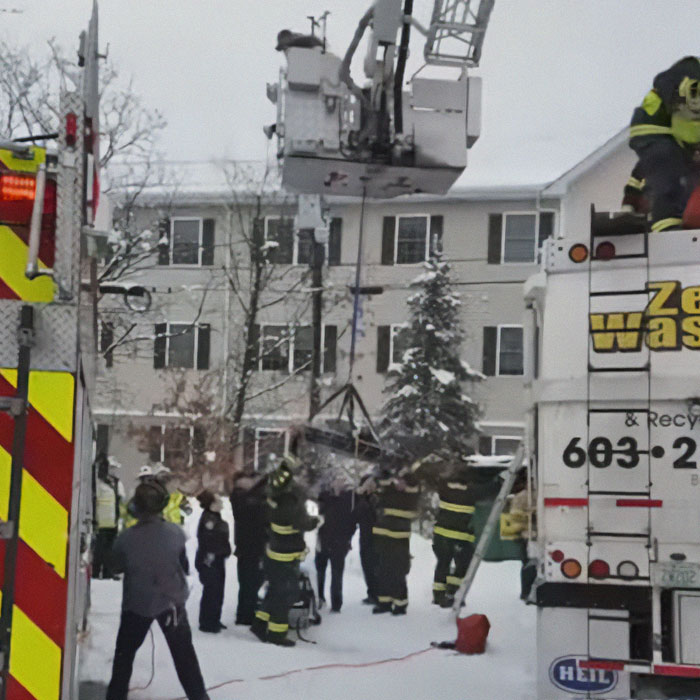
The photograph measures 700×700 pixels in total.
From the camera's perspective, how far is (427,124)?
21.6 feet

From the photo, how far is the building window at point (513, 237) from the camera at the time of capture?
21.7m

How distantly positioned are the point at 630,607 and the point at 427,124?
3.50 metres

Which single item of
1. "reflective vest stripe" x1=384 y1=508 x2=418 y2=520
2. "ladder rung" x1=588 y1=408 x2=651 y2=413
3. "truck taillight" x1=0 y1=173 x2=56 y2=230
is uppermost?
"truck taillight" x1=0 y1=173 x2=56 y2=230

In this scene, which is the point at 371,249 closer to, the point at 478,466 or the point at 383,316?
the point at 383,316

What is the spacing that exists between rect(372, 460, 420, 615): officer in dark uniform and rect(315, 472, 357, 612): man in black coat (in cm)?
30

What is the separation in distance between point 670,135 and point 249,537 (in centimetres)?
483

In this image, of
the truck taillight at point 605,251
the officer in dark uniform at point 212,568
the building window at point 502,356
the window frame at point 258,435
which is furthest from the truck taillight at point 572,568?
the building window at point 502,356

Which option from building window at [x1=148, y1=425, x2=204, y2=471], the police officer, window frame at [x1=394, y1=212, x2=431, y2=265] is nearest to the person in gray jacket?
the police officer

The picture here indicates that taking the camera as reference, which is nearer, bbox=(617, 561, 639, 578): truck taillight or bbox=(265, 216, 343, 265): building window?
bbox=(617, 561, 639, 578): truck taillight

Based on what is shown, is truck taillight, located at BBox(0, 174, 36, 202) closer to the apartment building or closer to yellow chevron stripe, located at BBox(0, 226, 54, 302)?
yellow chevron stripe, located at BBox(0, 226, 54, 302)

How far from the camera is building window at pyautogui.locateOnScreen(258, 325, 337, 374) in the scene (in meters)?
19.1

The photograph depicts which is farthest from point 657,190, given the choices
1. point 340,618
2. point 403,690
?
point 340,618

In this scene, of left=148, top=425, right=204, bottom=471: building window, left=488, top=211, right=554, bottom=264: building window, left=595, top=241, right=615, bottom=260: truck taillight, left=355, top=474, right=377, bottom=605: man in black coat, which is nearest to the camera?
left=595, top=241, right=615, bottom=260: truck taillight

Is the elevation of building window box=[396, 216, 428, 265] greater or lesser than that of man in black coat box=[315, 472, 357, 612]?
greater
